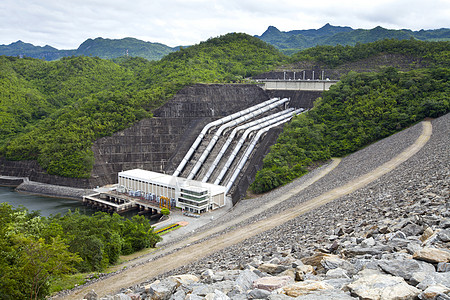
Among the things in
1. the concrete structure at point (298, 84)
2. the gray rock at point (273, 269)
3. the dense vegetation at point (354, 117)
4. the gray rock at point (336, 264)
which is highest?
the concrete structure at point (298, 84)

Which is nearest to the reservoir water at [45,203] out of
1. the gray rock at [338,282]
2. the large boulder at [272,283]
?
the large boulder at [272,283]

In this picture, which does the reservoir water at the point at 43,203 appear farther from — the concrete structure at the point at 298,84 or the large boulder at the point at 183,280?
the large boulder at the point at 183,280

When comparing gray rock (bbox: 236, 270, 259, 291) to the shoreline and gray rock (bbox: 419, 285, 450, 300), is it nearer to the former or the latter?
gray rock (bbox: 419, 285, 450, 300)

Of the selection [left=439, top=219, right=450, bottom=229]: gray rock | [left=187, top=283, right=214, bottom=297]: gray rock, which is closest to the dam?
[left=439, top=219, right=450, bottom=229]: gray rock

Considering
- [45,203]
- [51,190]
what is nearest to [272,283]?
[45,203]

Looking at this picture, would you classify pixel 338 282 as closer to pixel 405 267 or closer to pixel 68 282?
pixel 405 267

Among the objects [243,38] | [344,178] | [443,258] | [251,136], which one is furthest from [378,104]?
[243,38]
